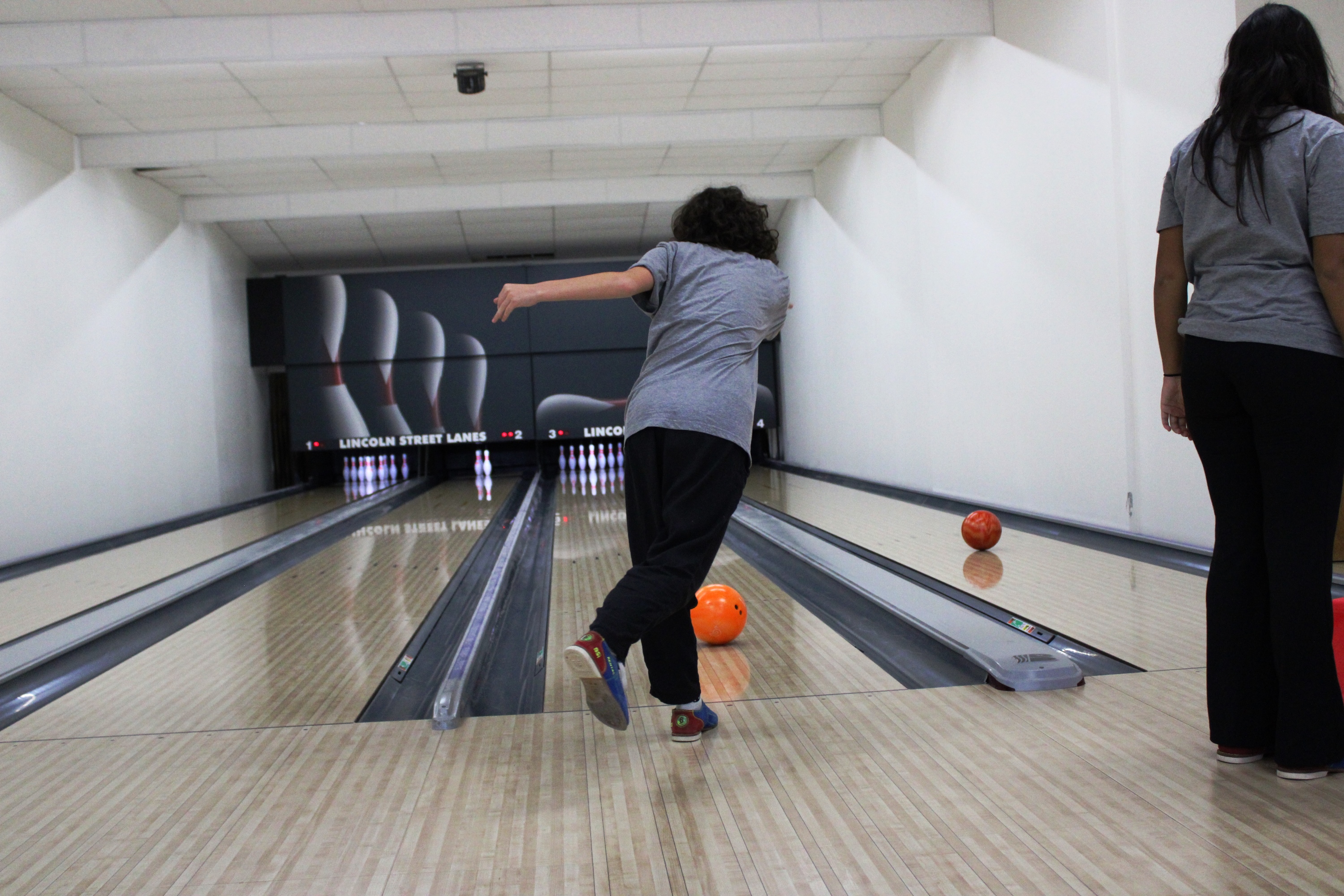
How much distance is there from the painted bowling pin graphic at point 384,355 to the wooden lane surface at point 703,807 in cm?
805

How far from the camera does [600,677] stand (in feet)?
5.38

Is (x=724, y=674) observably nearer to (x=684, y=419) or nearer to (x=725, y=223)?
(x=684, y=419)

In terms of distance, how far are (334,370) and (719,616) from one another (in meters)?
7.93

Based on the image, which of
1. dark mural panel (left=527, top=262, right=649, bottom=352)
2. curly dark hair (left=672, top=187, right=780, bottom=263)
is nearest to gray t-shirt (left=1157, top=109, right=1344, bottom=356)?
curly dark hair (left=672, top=187, right=780, bottom=263)

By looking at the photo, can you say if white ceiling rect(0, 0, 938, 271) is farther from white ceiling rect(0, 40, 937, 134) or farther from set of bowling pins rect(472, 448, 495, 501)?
set of bowling pins rect(472, 448, 495, 501)

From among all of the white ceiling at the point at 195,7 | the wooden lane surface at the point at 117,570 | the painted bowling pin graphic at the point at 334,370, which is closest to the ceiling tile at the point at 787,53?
the white ceiling at the point at 195,7

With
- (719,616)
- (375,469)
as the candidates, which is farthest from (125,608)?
(375,469)

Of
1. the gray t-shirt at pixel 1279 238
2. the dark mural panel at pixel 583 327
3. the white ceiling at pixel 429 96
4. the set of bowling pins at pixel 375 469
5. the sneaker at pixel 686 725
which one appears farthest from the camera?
the set of bowling pins at pixel 375 469

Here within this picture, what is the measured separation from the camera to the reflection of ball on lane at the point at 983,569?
10.9 feet

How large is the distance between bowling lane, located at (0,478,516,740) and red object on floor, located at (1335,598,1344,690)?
1.77 metres

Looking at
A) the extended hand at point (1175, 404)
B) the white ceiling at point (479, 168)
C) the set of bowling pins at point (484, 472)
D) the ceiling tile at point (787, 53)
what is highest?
the ceiling tile at point (787, 53)

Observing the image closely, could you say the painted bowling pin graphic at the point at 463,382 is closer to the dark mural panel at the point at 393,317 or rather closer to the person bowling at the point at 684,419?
the dark mural panel at the point at 393,317

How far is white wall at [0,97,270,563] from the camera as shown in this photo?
5.58 metres

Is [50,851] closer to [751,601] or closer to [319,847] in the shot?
[319,847]
